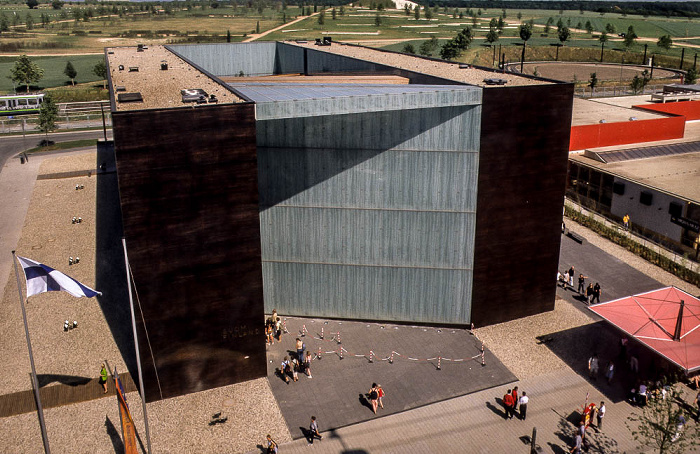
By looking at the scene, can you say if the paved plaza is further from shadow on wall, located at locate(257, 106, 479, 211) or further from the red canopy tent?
shadow on wall, located at locate(257, 106, 479, 211)

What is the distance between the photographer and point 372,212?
28.8 meters

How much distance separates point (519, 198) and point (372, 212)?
6.93m

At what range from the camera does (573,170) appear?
4772 cm

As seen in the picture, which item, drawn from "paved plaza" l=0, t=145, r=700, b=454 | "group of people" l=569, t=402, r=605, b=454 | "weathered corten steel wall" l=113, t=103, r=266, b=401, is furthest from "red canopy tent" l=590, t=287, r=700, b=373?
"weathered corten steel wall" l=113, t=103, r=266, b=401

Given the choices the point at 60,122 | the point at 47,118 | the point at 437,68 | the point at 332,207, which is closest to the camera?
the point at 332,207

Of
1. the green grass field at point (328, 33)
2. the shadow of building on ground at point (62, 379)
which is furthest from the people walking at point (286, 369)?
the green grass field at point (328, 33)

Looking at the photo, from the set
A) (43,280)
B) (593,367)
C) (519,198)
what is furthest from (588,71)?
(43,280)

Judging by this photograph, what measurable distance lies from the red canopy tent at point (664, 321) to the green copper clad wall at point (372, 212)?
269 inches

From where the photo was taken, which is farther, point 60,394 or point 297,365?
point 297,365

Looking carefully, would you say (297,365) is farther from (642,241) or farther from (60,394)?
(642,241)

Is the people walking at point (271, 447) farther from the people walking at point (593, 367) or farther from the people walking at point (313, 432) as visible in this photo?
the people walking at point (593, 367)

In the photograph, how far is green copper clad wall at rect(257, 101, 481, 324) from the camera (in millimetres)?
27672

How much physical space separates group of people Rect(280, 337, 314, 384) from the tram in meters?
66.8

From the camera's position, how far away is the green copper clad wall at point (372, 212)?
2767 cm
